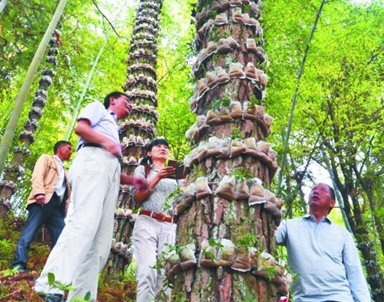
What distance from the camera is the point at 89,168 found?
8.82ft

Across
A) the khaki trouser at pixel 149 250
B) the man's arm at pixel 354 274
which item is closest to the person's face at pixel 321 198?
→ the man's arm at pixel 354 274

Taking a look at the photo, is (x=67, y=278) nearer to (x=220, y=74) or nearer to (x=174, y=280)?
(x=174, y=280)

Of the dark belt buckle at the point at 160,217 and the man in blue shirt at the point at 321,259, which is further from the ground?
the dark belt buckle at the point at 160,217

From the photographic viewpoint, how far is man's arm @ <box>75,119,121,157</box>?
2771mm

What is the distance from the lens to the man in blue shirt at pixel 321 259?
264 cm

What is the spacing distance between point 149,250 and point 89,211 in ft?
3.54

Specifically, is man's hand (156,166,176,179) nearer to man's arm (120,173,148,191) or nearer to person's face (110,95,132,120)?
man's arm (120,173,148,191)

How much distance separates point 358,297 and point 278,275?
1.22m

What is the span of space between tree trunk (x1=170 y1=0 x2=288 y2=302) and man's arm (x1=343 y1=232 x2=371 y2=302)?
3.74ft

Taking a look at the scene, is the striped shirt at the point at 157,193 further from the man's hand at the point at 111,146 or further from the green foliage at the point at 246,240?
the green foliage at the point at 246,240

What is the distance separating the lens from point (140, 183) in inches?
137

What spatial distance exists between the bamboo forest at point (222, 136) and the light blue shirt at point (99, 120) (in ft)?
0.57

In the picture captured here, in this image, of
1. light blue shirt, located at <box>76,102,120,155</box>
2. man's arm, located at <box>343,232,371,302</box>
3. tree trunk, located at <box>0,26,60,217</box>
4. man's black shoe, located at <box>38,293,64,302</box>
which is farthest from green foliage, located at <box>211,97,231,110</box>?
tree trunk, located at <box>0,26,60,217</box>

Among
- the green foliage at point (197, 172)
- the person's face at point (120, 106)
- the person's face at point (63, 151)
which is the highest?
the person's face at point (63, 151)
